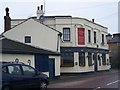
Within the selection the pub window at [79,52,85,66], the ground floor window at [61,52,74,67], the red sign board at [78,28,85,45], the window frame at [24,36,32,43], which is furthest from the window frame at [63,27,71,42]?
the window frame at [24,36,32,43]

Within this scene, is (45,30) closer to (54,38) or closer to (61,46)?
(54,38)

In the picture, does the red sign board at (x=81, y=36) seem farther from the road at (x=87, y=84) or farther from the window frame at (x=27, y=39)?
the road at (x=87, y=84)

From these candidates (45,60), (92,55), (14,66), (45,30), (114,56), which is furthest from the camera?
(114,56)

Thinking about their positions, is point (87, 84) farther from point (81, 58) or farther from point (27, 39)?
point (81, 58)

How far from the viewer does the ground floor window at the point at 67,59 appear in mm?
42725

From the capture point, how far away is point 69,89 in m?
20.5

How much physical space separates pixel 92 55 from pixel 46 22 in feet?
29.0

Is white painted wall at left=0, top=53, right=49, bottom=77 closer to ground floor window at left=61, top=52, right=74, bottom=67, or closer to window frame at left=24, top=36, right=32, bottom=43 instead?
window frame at left=24, top=36, right=32, bottom=43

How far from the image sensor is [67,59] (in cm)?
4309

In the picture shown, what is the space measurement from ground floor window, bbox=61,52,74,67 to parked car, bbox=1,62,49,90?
924 inches

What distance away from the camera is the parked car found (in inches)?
653

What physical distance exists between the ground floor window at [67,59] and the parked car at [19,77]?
23458 mm

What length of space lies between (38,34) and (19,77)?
71.0 feet

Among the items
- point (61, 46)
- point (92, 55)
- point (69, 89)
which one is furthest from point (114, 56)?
point (69, 89)
